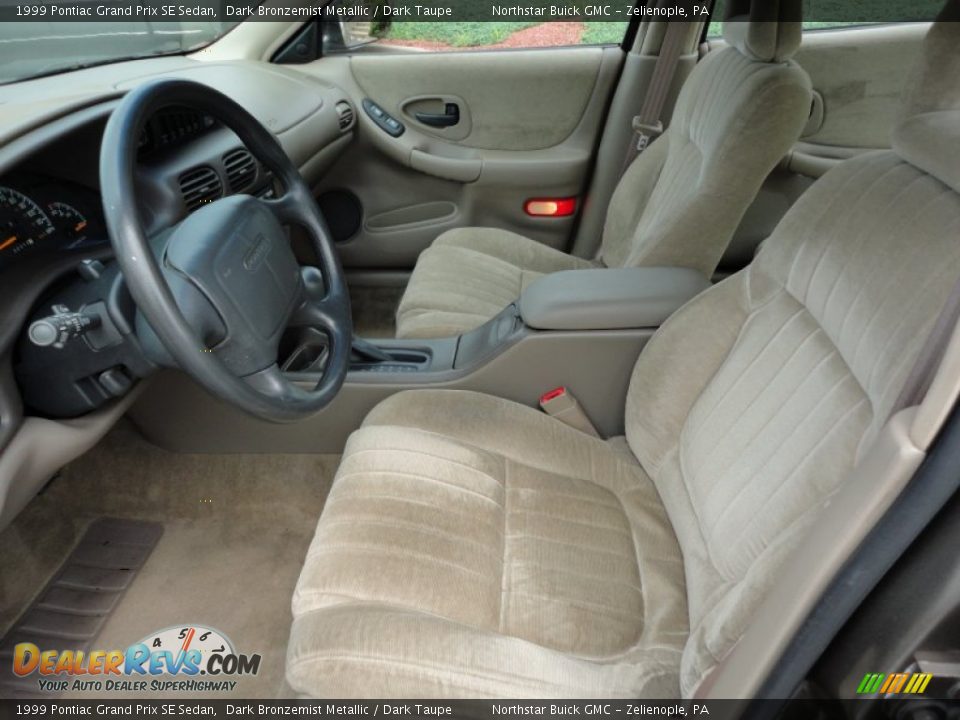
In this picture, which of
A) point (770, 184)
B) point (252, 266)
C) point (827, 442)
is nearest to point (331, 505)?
point (252, 266)

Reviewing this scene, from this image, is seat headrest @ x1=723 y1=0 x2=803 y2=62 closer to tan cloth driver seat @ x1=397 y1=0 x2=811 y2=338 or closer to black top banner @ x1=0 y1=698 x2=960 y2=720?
tan cloth driver seat @ x1=397 y1=0 x2=811 y2=338

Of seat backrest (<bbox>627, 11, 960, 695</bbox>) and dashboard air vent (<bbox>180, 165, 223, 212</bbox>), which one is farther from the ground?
seat backrest (<bbox>627, 11, 960, 695</bbox>)

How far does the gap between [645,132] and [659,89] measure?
0.12 m

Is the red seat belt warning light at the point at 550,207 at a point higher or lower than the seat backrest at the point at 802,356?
lower

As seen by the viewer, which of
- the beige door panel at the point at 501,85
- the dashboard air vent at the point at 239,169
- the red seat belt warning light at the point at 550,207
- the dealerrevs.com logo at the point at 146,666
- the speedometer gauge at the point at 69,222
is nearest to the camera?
the speedometer gauge at the point at 69,222

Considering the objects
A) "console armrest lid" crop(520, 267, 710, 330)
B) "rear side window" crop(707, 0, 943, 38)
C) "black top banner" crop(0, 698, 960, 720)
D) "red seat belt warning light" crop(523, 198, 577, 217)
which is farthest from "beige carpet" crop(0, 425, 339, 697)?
"rear side window" crop(707, 0, 943, 38)

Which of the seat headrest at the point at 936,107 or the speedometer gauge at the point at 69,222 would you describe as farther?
the speedometer gauge at the point at 69,222

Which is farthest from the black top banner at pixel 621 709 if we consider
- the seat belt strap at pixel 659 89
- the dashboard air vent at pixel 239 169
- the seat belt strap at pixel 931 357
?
the seat belt strap at pixel 659 89

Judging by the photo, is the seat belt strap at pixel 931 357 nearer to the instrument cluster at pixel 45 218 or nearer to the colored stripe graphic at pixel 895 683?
the colored stripe graphic at pixel 895 683

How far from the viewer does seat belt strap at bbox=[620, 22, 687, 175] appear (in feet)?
6.54

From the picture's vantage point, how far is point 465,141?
2285mm

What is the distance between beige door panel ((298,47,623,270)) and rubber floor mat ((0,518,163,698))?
111cm

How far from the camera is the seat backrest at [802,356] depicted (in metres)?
0.77

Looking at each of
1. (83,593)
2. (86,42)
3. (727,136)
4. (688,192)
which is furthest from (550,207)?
(83,593)
